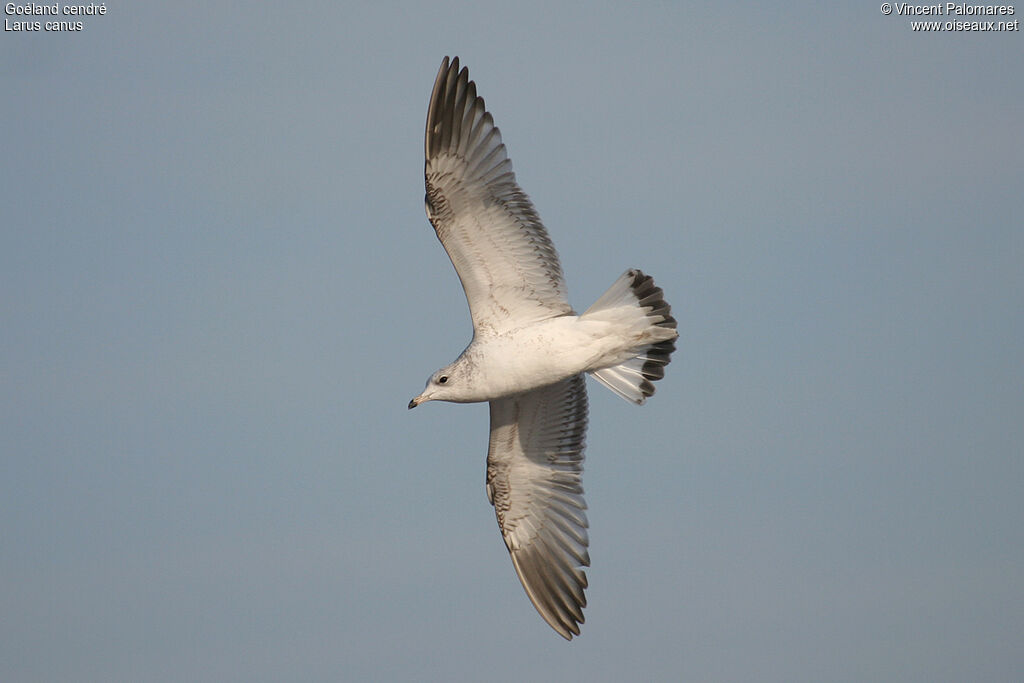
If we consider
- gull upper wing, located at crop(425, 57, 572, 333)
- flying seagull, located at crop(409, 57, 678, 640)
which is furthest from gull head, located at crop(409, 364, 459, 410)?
gull upper wing, located at crop(425, 57, 572, 333)

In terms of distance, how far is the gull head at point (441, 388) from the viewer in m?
12.2

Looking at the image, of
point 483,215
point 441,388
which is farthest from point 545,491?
point 483,215

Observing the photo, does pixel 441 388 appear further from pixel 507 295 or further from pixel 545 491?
pixel 545 491

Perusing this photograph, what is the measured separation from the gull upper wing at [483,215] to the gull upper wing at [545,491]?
140 cm

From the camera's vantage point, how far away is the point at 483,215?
11914 mm

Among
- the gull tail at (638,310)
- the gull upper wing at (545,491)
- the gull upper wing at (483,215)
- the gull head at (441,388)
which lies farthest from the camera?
the gull upper wing at (545,491)

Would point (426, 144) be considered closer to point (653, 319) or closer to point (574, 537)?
point (653, 319)

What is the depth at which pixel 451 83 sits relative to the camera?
38.8 ft

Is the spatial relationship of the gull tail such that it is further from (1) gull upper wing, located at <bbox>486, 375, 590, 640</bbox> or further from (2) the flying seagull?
(1) gull upper wing, located at <bbox>486, 375, 590, 640</bbox>

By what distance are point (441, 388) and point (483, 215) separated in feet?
5.12

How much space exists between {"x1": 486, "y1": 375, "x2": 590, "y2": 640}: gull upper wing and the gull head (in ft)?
4.28

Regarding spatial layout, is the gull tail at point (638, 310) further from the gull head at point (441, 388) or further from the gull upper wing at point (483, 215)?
the gull head at point (441, 388)

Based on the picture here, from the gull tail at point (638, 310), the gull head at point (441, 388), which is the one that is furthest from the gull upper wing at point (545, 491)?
the gull tail at point (638, 310)

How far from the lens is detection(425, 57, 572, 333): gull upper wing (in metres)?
11.8
